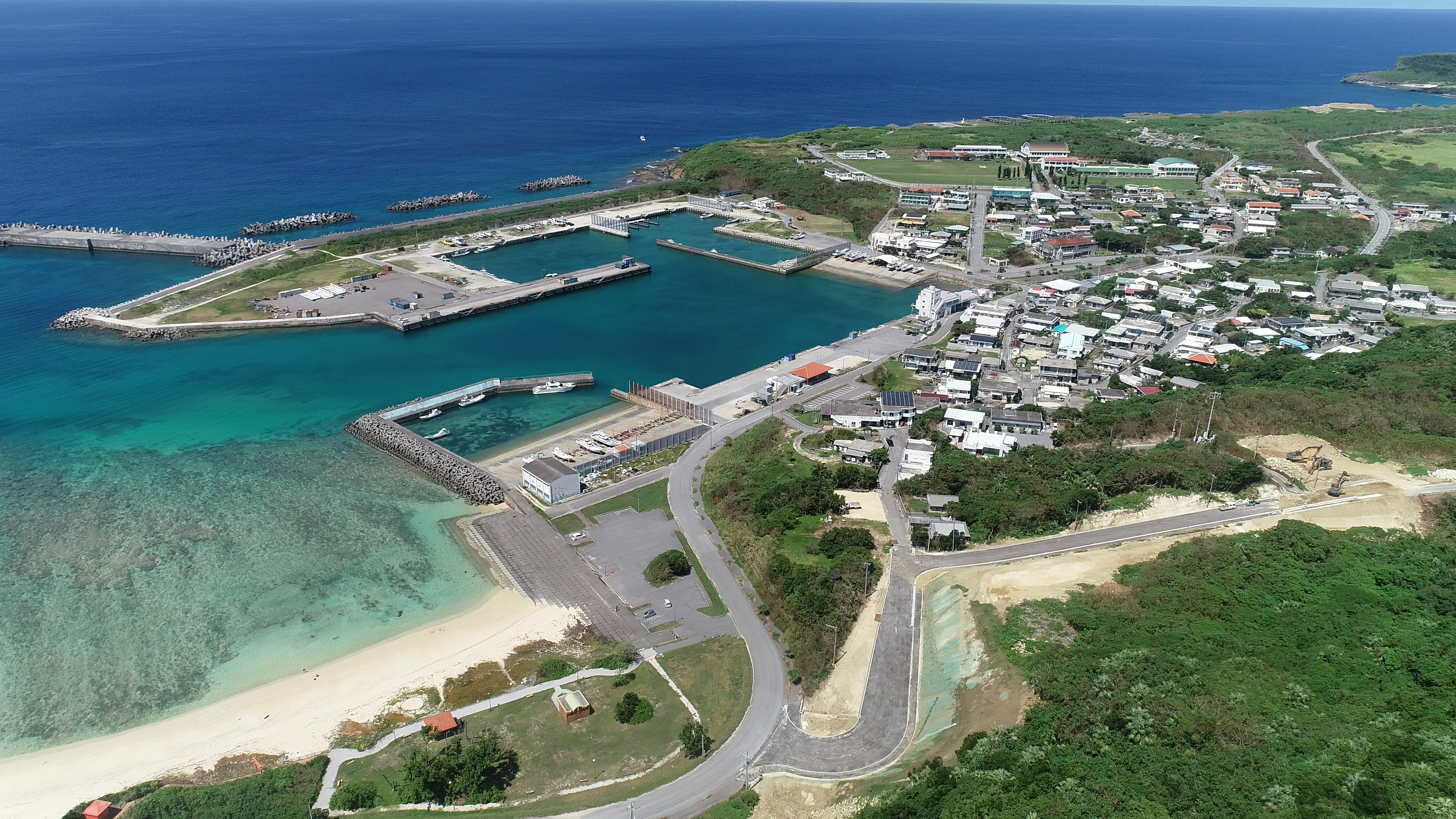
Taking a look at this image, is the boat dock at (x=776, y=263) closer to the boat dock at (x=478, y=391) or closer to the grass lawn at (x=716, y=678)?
the boat dock at (x=478, y=391)

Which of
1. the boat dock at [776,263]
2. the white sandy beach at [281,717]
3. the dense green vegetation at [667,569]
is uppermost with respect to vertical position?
the boat dock at [776,263]

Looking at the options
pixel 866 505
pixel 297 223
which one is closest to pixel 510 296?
pixel 297 223

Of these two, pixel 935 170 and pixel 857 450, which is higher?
pixel 935 170

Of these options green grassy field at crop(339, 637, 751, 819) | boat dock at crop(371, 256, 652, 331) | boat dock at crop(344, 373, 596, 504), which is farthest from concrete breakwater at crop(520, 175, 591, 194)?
green grassy field at crop(339, 637, 751, 819)

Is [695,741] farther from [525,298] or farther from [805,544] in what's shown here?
[525,298]

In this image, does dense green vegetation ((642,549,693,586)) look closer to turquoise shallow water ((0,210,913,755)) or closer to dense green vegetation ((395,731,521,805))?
turquoise shallow water ((0,210,913,755))

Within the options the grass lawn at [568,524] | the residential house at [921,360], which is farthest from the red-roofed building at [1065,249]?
the grass lawn at [568,524]
